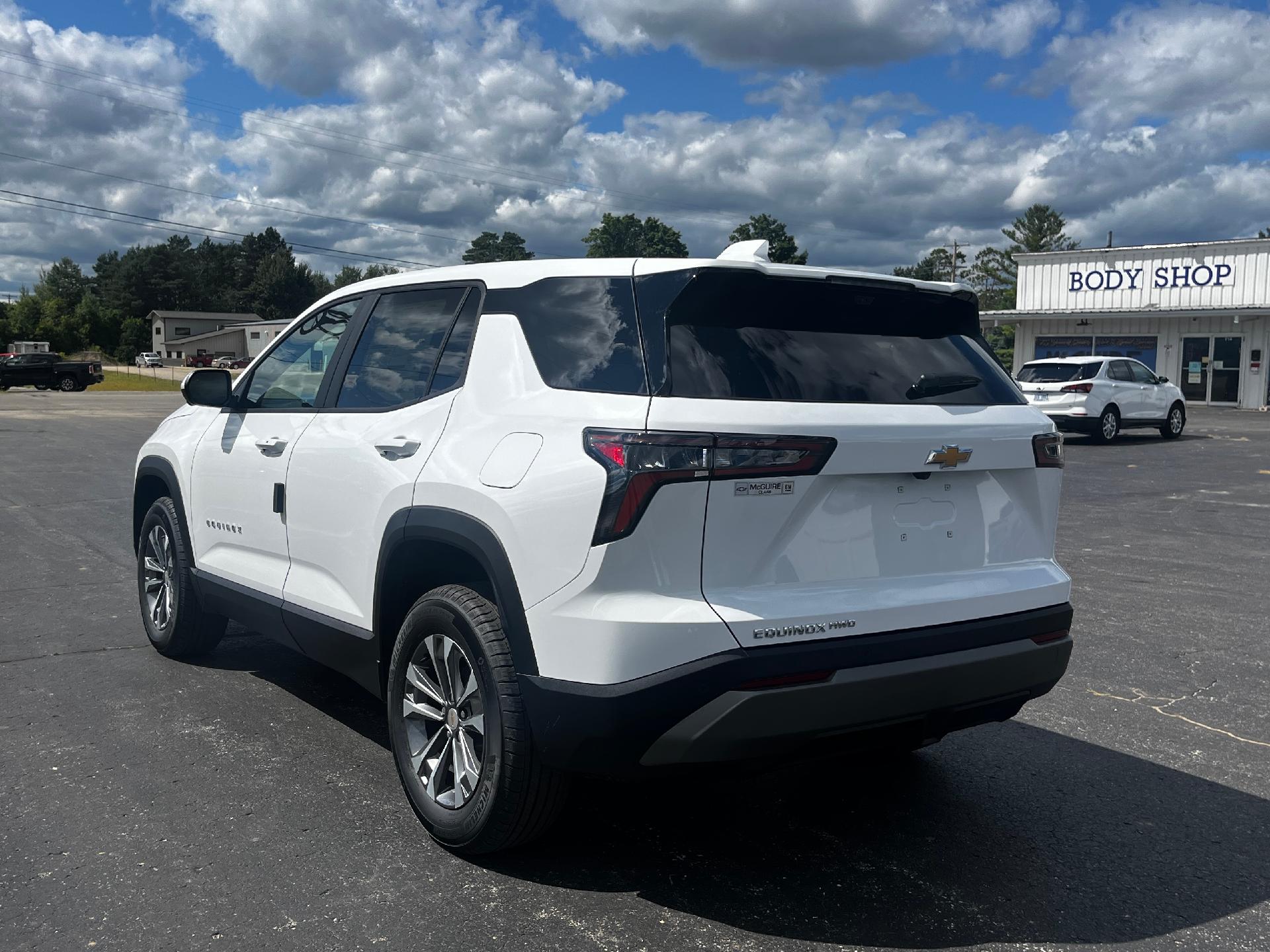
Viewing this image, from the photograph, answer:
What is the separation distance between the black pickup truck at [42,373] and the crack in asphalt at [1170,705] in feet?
171

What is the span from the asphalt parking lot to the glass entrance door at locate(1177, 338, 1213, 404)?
104ft

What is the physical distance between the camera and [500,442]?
3.35 meters

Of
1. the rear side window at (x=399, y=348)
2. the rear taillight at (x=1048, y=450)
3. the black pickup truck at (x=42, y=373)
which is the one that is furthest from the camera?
the black pickup truck at (x=42, y=373)

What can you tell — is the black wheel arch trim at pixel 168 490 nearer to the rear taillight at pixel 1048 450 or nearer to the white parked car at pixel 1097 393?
the rear taillight at pixel 1048 450

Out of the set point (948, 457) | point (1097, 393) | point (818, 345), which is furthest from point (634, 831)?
point (1097, 393)

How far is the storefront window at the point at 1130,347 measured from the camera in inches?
1385

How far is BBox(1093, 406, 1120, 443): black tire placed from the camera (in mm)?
21031

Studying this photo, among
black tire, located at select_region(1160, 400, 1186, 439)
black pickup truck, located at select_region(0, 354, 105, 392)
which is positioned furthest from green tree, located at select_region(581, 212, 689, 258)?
black tire, located at select_region(1160, 400, 1186, 439)

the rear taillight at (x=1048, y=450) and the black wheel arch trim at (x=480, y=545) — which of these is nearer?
the black wheel arch trim at (x=480, y=545)

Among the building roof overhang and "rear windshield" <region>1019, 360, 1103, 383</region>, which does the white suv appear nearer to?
"rear windshield" <region>1019, 360, 1103, 383</region>

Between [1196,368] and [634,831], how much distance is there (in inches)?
1409

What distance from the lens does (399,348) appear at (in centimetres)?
415

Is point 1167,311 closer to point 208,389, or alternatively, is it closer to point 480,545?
point 208,389

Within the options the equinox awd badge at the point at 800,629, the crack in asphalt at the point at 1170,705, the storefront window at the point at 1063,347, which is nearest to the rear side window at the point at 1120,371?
the storefront window at the point at 1063,347
